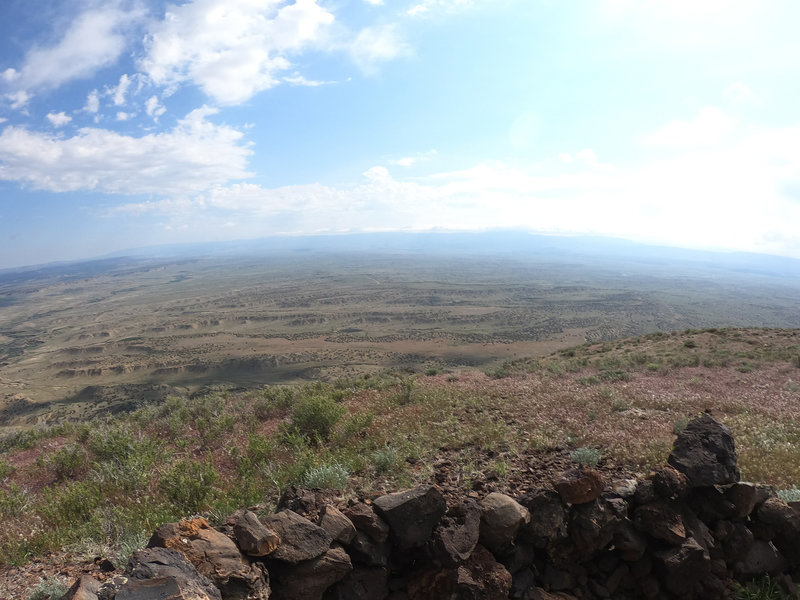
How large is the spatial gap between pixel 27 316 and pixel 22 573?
174 metres

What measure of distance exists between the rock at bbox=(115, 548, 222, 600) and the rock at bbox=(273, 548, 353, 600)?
0.79 metres

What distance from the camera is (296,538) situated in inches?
149

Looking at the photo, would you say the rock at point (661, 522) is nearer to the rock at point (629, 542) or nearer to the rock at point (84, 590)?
the rock at point (629, 542)

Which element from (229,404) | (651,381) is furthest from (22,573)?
(651,381)

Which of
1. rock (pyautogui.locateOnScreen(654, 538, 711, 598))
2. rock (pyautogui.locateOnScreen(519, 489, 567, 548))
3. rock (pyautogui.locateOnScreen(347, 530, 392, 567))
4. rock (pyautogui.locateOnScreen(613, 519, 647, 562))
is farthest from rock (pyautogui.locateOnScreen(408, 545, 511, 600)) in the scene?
rock (pyautogui.locateOnScreen(654, 538, 711, 598))

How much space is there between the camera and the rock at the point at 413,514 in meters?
4.22

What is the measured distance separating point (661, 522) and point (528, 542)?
1710 mm

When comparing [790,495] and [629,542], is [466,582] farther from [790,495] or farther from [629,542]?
[790,495]

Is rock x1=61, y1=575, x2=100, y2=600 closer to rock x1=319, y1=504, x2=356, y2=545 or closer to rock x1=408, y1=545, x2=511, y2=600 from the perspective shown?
rock x1=319, y1=504, x2=356, y2=545

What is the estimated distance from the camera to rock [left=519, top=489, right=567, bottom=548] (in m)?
4.63

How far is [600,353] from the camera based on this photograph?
2278 cm

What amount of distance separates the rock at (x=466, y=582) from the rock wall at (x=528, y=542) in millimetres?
11

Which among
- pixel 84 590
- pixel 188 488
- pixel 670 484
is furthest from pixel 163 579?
pixel 670 484

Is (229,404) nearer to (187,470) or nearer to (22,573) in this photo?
(187,470)
